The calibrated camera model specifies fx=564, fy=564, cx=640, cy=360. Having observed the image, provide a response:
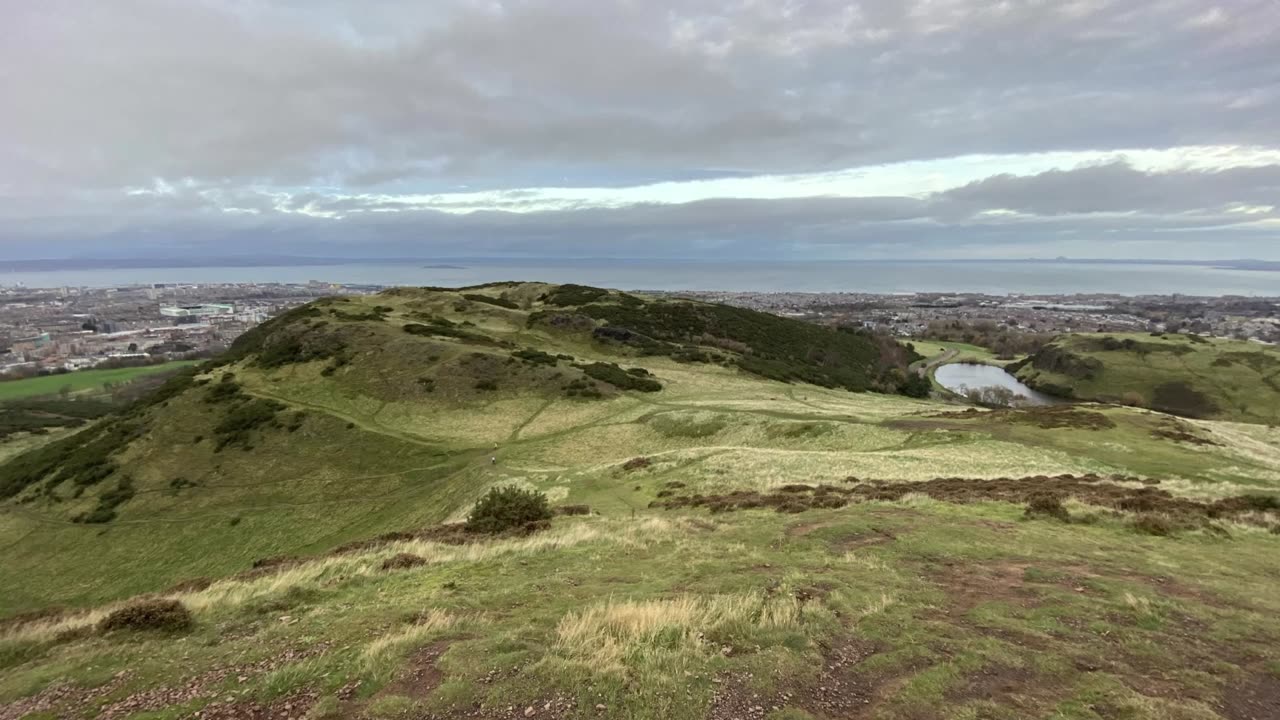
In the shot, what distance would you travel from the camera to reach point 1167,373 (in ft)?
417

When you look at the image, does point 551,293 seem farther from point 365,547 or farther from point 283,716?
point 283,716

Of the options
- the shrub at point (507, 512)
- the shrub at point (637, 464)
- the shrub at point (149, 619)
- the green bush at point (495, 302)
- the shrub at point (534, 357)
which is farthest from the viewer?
the green bush at point (495, 302)

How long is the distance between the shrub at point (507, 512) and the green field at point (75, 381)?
489 feet

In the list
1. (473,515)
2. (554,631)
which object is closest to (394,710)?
(554,631)

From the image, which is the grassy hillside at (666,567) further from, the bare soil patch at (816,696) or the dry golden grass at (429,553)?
the dry golden grass at (429,553)

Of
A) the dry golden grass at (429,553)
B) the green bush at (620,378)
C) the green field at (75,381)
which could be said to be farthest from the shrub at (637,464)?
the green field at (75,381)

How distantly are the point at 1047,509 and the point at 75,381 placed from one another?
187 meters

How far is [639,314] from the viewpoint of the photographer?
105625 mm

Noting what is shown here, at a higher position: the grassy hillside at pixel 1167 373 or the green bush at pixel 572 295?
the green bush at pixel 572 295

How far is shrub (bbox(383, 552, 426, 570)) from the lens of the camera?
51.0 feet

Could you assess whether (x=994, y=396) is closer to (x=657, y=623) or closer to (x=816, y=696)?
(x=657, y=623)

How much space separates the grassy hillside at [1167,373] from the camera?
368ft

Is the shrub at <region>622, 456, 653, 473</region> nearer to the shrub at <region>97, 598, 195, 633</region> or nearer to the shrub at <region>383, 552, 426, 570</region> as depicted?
the shrub at <region>383, 552, 426, 570</region>

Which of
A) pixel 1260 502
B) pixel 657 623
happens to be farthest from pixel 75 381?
pixel 1260 502
